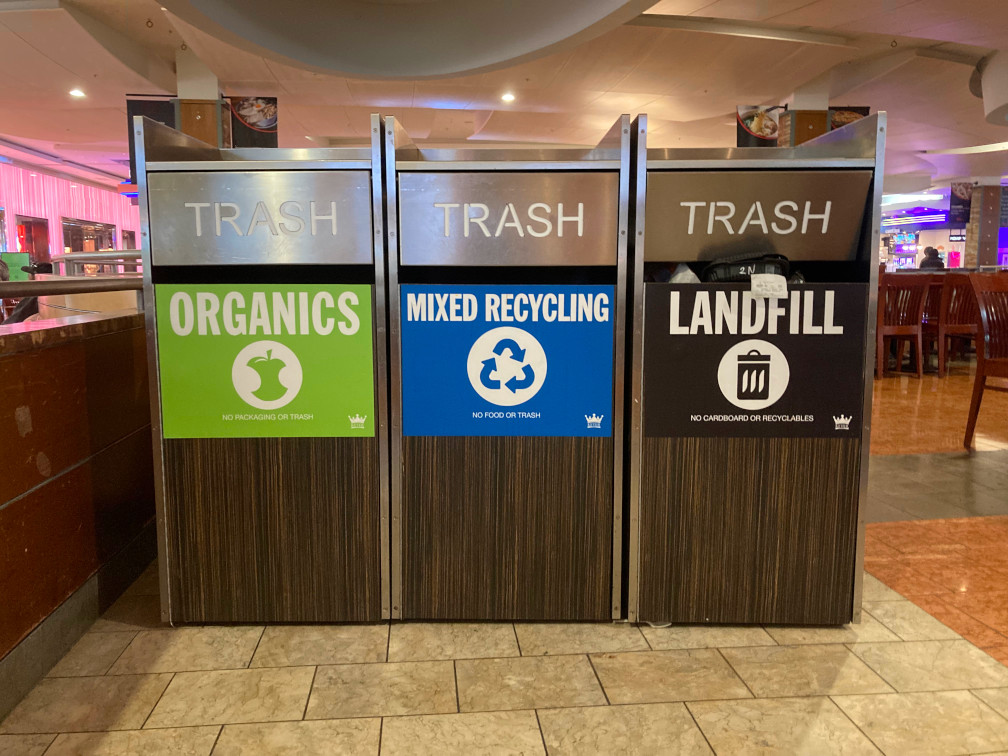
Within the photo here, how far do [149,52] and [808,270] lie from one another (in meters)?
7.44

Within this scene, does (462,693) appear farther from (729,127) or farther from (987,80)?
(729,127)

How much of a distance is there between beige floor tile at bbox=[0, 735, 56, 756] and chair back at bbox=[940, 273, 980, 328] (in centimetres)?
801

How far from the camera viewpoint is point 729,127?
35.3 ft

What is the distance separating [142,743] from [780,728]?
1.51 metres

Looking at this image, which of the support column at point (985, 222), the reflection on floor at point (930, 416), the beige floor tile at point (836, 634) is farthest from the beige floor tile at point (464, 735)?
the support column at point (985, 222)

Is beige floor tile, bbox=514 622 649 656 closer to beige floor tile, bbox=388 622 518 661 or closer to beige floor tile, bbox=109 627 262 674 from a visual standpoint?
beige floor tile, bbox=388 622 518 661

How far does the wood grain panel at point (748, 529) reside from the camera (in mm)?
2145

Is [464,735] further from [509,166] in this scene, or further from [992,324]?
[992,324]

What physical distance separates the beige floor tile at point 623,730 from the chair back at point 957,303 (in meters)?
7.00

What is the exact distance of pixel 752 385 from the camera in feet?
6.95

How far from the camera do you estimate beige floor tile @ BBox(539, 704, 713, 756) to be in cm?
164

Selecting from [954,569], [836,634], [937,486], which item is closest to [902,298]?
[937,486]

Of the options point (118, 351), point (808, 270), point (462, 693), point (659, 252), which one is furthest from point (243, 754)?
point (808, 270)

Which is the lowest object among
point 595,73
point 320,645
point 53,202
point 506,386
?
point 320,645
